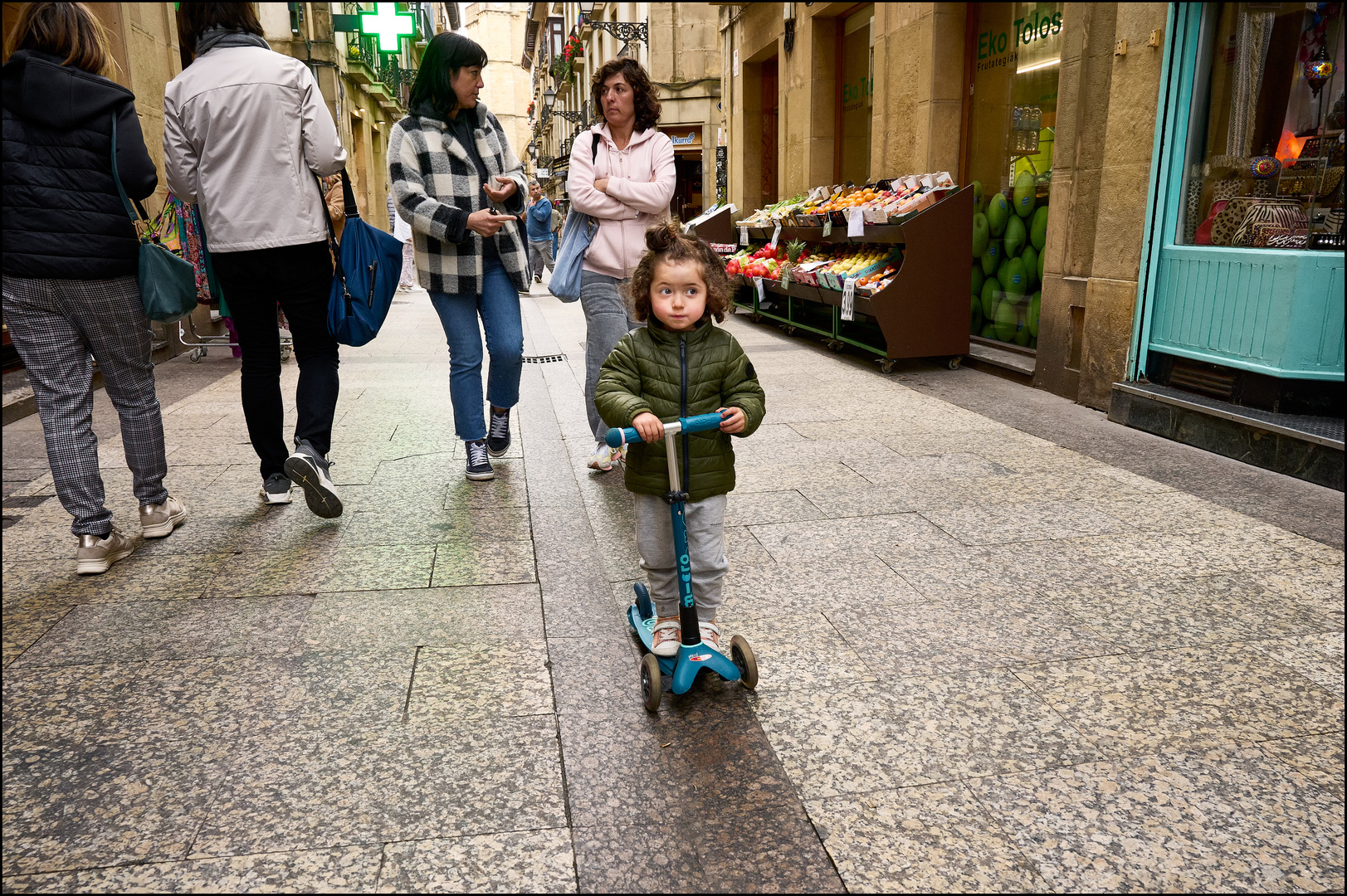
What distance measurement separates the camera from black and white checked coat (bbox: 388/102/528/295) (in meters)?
4.34

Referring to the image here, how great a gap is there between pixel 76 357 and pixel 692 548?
8.23ft

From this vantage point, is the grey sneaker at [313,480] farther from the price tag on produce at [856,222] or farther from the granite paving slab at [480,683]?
the price tag on produce at [856,222]

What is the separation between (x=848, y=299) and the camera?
791cm

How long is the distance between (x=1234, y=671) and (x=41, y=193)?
413 cm

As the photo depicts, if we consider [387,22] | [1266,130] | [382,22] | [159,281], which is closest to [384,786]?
[159,281]

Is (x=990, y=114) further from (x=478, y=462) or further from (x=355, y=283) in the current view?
(x=355, y=283)

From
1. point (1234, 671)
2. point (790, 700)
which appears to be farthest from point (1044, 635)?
point (790, 700)

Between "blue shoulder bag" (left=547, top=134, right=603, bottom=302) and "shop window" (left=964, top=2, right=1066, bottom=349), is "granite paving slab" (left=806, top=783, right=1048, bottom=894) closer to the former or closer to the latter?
"blue shoulder bag" (left=547, top=134, right=603, bottom=302)

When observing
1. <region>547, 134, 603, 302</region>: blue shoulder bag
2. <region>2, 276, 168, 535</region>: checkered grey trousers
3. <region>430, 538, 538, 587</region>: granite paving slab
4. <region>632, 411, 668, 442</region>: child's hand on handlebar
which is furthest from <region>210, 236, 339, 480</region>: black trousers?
<region>632, 411, 668, 442</region>: child's hand on handlebar

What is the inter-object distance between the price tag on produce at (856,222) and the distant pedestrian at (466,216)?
13.0ft

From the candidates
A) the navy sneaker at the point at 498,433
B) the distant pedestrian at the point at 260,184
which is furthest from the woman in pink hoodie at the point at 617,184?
the distant pedestrian at the point at 260,184

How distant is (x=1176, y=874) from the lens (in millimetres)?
1868

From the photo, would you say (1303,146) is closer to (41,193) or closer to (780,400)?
(780,400)

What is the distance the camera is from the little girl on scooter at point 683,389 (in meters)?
2.56
